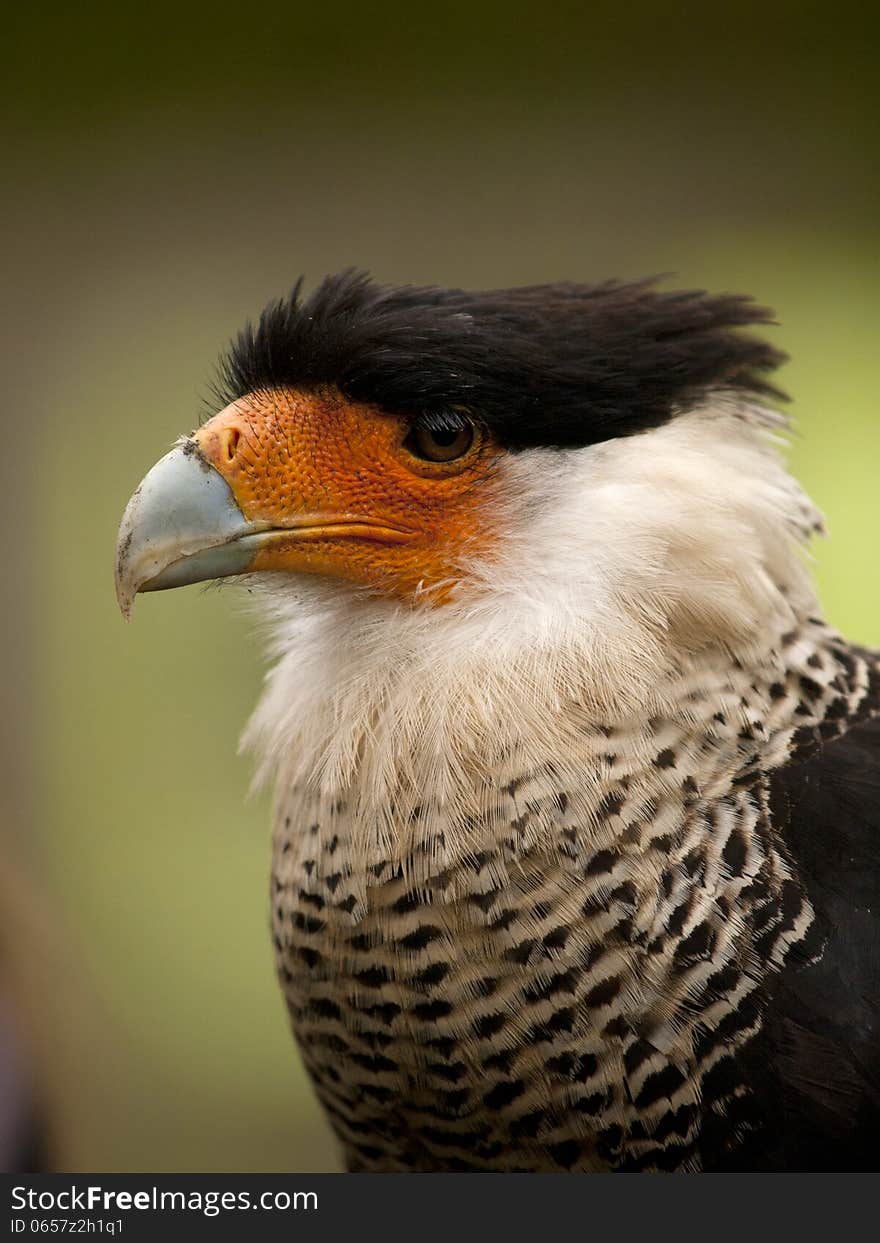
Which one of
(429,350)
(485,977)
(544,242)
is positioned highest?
(544,242)

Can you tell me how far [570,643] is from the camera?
1008 millimetres

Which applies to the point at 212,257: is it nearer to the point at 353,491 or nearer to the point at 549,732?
the point at 353,491

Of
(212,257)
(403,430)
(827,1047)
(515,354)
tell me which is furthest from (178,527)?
(212,257)

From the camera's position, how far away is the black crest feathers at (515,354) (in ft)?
3.32

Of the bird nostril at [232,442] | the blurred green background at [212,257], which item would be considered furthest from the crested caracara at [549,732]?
the blurred green background at [212,257]

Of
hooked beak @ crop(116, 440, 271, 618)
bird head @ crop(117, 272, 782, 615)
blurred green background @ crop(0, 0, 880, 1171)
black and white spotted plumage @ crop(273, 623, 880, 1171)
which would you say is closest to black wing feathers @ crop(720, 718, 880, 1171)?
black and white spotted plumage @ crop(273, 623, 880, 1171)

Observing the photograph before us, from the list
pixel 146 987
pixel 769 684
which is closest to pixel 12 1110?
pixel 769 684

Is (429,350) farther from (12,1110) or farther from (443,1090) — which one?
(12,1110)

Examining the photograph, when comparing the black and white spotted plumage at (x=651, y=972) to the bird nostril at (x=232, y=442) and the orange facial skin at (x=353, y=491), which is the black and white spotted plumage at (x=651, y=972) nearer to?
the orange facial skin at (x=353, y=491)

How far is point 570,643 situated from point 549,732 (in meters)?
0.08

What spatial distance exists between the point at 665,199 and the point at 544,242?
1.07 feet

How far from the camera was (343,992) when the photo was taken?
102 cm

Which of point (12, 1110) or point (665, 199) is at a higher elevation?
point (665, 199)

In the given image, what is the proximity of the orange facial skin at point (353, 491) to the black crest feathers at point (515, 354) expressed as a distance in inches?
1.2
